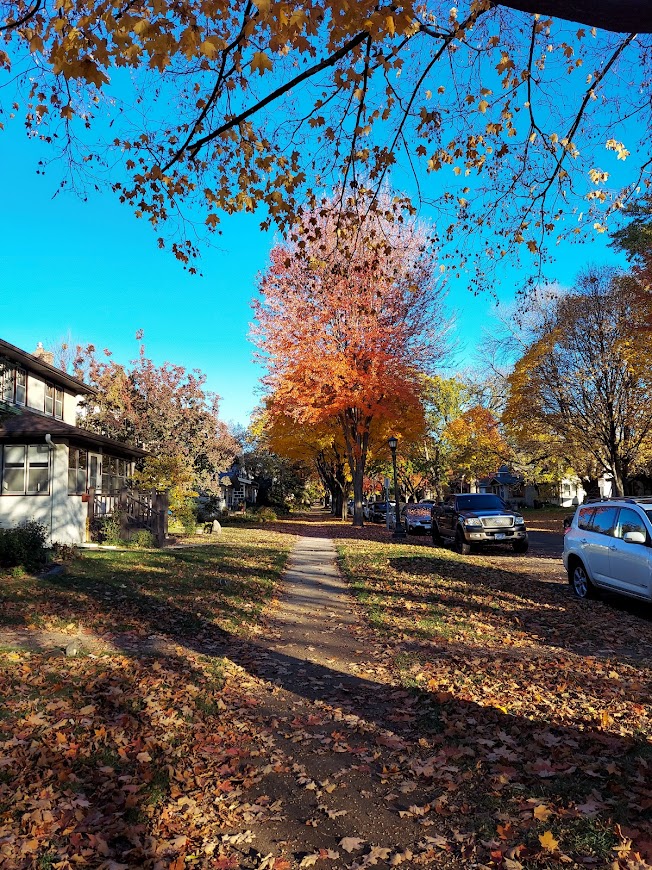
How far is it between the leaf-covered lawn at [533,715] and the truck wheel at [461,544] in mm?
7240

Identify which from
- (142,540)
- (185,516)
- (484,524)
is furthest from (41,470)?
(484,524)

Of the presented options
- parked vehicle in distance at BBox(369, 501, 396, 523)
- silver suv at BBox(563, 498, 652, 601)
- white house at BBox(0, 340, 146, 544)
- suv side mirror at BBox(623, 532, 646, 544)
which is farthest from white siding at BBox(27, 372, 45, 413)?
parked vehicle in distance at BBox(369, 501, 396, 523)

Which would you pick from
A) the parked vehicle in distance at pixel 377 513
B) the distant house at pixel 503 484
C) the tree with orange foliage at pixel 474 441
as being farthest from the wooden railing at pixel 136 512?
the distant house at pixel 503 484

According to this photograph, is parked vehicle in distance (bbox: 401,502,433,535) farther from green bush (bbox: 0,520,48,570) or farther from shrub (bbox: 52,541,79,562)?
green bush (bbox: 0,520,48,570)

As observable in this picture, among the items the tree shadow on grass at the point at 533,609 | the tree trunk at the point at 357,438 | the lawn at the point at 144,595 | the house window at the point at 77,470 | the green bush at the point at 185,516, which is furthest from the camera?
the tree trunk at the point at 357,438

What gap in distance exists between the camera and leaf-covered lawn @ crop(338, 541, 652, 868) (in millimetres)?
3311

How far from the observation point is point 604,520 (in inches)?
390

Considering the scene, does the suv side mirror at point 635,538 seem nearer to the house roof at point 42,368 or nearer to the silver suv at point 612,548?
A: the silver suv at point 612,548

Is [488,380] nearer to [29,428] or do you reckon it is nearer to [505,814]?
[29,428]

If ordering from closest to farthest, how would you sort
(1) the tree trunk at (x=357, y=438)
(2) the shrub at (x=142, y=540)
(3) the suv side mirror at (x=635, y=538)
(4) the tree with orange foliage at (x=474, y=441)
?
(3) the suv side mirror at (x=635, y=538), (2) the shrub at (x=142, y=540), (1) the tree trunk at (x=357, y=438), (4) the tree with orange foliage at (x=474, y=441)

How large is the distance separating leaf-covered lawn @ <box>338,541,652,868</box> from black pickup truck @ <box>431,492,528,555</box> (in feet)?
23.5

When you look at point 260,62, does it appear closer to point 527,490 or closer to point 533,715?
point 533,715

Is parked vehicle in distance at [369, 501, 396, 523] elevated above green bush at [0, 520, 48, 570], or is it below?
below

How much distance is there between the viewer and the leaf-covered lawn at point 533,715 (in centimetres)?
331
